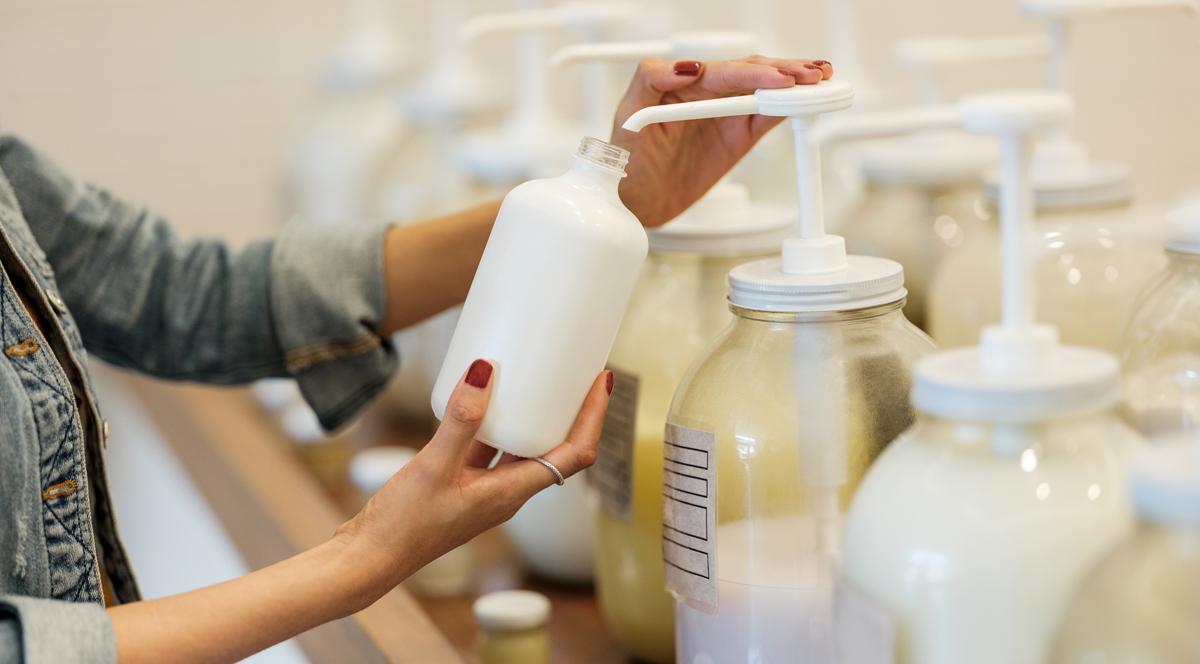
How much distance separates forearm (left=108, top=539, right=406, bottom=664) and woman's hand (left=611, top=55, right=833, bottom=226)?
0.27 meters

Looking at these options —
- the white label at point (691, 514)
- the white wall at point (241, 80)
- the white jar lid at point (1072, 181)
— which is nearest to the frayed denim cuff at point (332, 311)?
the white label at point (691, 514)

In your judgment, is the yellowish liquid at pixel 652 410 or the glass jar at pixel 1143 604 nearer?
the glass jar at pixel 1143 604

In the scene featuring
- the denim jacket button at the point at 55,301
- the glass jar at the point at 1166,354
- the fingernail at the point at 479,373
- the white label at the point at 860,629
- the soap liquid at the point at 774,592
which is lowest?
the soap liquid at the point at 774,592

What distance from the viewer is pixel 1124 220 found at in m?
0.73

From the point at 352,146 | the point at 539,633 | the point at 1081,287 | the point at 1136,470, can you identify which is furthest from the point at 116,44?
the point at 1136,470

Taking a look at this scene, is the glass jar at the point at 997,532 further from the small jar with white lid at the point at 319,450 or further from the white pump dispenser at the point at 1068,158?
the small jar with white lid at the point at 319,450

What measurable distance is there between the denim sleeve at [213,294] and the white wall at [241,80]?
1.11m

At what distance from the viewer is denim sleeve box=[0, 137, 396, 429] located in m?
0.82

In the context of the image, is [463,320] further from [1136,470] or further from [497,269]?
[1136,470]

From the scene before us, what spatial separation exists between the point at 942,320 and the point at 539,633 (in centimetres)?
35

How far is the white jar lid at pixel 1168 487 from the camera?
359mm

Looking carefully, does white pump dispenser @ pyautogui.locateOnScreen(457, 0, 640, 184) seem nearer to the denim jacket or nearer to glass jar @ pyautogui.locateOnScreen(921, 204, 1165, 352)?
the denim jacket

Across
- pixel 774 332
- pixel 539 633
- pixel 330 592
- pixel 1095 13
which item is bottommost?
pixel 539 633

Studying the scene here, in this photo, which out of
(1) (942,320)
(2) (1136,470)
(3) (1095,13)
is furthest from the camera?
(1) (942,320)
